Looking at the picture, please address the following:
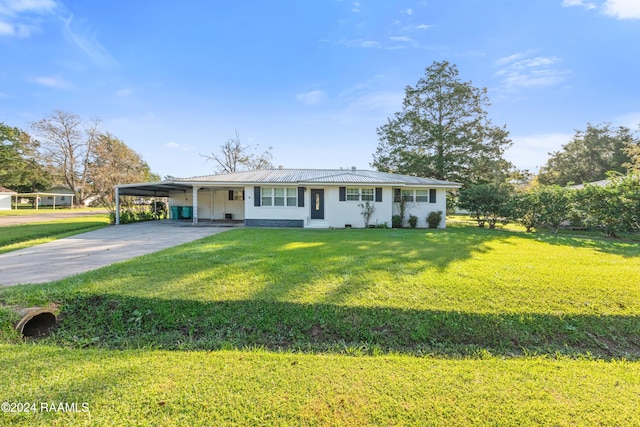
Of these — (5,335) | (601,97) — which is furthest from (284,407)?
(601,97)

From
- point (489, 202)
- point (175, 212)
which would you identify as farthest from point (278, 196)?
point (489, 202)

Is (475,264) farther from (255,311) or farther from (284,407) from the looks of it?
(284,407)

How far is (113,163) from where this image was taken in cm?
3775

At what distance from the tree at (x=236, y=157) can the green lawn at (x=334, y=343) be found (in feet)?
99.5

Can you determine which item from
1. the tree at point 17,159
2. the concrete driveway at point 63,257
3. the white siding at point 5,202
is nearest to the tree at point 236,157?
the concrete driveway at point 63,257

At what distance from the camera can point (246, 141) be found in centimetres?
3481

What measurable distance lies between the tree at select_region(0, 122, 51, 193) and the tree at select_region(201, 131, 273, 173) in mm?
31645

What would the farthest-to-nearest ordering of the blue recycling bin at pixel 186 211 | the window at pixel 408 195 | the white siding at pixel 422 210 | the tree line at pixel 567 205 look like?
the blue recycling bin at pixel 186 211, the window at pixel 408 195, the white siding at pixel 422 210, the tree line at pixel 567 205

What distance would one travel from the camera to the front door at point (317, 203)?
49.4 feet

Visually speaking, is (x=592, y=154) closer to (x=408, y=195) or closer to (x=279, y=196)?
(x=408, y=195)

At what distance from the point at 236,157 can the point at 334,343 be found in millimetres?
34582

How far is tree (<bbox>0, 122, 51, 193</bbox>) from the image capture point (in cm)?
4100

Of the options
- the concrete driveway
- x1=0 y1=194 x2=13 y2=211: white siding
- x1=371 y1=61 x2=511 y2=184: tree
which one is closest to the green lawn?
the concrete driveway

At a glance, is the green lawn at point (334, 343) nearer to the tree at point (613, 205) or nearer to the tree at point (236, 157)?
the tree at point (613, 205)
